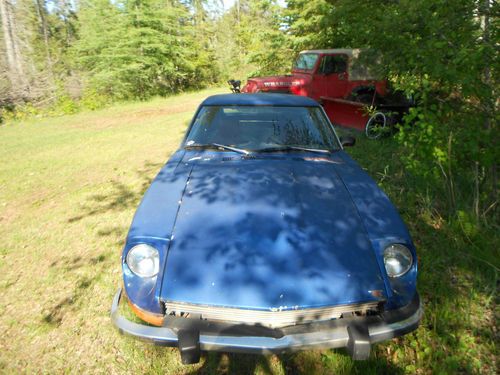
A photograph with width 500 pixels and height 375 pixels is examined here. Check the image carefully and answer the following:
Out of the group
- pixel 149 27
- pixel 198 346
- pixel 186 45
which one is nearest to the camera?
pixel 198 346

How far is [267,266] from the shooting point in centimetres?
168

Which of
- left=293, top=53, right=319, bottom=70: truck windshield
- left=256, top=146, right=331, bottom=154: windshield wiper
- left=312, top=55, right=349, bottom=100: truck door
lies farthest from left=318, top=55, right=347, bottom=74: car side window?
left=256, top=146, right=331, bottom=154: windshield wiper

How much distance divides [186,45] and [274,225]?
2634cm

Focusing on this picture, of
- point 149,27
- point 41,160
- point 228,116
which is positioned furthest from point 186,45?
point 228,116

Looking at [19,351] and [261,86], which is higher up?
[261,86]

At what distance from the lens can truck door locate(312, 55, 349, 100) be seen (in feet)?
27.0

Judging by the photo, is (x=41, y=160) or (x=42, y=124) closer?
(x=41, y=160)

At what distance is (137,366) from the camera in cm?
199

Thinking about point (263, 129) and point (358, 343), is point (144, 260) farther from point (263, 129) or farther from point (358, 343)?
point (263, 129)

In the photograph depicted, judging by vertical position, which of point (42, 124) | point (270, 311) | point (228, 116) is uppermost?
point (228, 116)

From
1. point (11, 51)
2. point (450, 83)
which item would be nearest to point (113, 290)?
point (450, 83)

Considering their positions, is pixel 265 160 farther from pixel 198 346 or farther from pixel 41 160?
pixel 41 160

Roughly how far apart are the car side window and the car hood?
6853mm

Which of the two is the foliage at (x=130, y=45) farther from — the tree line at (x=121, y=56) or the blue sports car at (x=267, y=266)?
the blue sports car at (x=267, y=266)
